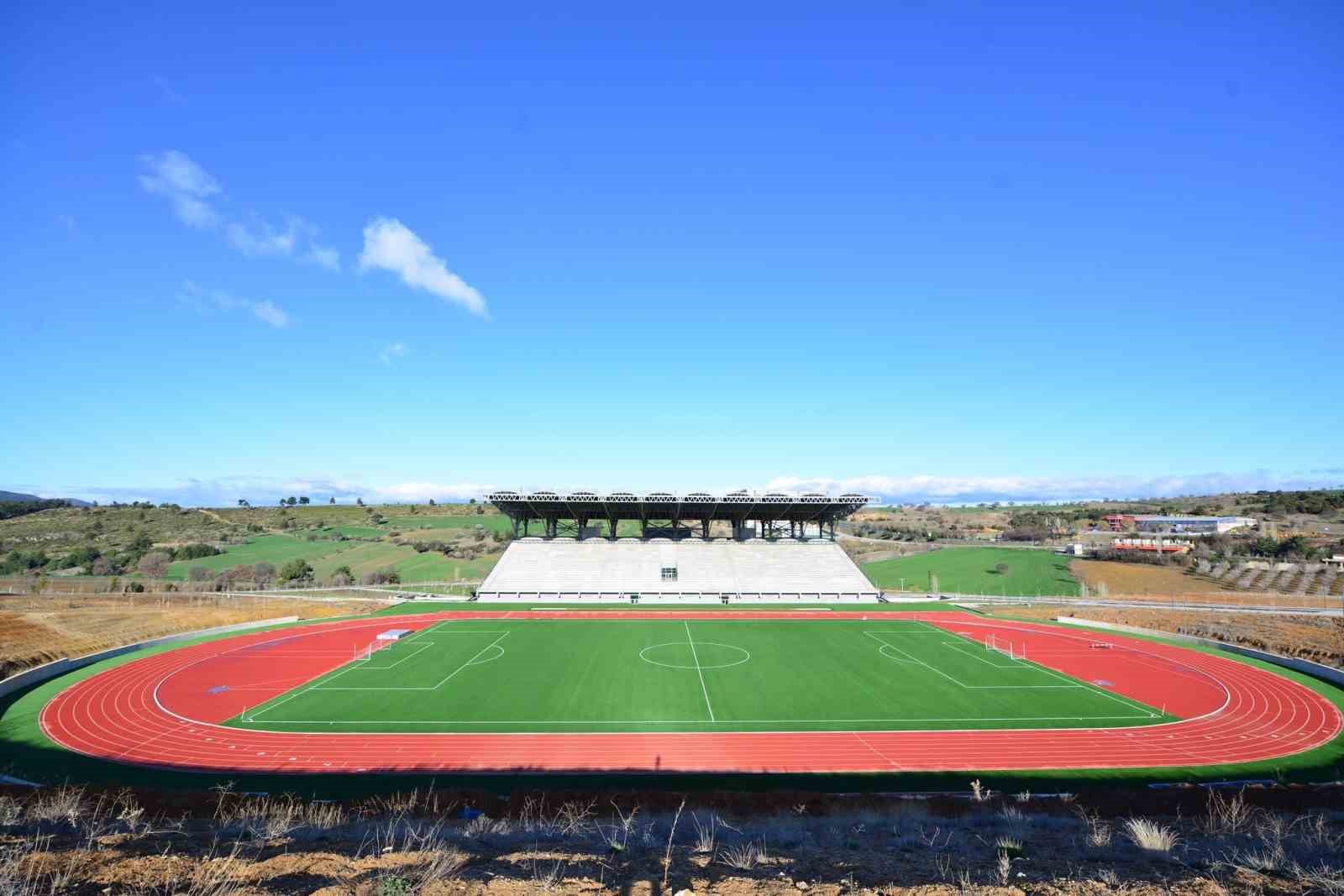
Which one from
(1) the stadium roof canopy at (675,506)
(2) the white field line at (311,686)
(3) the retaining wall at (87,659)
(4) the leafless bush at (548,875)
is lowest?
(2) the white field line at (311,686)

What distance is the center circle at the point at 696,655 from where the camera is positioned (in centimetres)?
2925

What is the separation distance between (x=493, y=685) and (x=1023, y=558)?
7681 centimetres

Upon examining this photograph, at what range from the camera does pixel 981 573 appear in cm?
7106

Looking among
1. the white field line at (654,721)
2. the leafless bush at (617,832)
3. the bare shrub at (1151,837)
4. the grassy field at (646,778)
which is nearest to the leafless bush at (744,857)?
the leafless bush at (617,832)

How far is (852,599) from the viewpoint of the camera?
49.7m

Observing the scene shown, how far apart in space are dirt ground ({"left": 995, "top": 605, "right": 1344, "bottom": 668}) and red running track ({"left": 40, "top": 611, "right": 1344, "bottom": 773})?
7.35 metres

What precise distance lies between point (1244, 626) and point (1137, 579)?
28.6 meters

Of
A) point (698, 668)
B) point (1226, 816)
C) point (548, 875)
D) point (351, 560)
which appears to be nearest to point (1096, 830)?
point (1226, 816)

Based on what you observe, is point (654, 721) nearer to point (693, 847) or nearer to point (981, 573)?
point (693, 847)

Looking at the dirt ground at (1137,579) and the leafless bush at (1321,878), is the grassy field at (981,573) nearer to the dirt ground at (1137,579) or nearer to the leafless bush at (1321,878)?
the dirt ground at (1137,579)

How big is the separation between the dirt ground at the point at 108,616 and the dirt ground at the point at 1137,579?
233 feet

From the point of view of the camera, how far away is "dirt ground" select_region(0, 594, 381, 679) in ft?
99.4

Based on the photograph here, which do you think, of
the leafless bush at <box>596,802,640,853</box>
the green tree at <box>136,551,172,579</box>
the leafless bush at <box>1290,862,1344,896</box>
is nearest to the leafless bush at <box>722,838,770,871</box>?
the leafless bush at <box>596,802,640,853</box>

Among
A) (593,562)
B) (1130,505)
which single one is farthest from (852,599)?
(1130,505)
